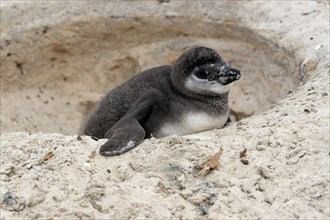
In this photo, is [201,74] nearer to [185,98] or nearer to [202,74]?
[202,74]

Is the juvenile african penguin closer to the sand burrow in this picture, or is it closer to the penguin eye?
the penguin eye

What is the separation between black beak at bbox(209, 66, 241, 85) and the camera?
13.8 feet

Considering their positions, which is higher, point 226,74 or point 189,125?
point 226,74

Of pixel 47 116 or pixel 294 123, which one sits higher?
pixel 294 123

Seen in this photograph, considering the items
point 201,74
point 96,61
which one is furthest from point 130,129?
point 96,61

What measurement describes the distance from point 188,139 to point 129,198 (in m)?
0.60

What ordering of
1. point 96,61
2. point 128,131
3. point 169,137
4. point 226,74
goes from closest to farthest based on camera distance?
point 169,137
point 128,131
point 226,74
point 96,61

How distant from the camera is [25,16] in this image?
6176 mm

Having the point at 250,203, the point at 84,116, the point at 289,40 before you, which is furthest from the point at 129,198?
the point at 84,116

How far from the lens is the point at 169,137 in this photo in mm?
3859

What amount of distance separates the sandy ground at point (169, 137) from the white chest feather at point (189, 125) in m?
0.12

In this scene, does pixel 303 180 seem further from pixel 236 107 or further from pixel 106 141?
pixel 236 107

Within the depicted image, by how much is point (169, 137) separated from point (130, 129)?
29 cm

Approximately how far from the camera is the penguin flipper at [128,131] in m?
3.80
